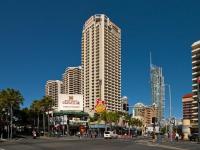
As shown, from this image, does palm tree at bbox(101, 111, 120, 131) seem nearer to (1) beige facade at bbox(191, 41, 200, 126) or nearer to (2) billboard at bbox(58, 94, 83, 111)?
(2) billboard at bbox(58, 94, 83, 111)

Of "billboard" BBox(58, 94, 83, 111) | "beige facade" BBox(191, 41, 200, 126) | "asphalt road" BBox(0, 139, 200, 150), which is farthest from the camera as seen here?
"beige facade" BBox(191, 41, 200, 126)

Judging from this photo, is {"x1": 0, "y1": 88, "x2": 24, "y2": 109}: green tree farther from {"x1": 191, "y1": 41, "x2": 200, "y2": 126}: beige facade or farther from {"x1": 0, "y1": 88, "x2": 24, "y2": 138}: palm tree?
{"x1": 191, "y1": 41, "x2": 200, "y2": 126}: beige facade

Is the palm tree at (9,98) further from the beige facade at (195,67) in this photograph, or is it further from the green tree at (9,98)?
the beige facade at (195,67)

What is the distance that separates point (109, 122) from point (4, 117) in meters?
61.6

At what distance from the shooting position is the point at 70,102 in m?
137

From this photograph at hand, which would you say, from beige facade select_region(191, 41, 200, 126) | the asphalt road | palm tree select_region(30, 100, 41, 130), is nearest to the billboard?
palm tree select_region(30, 100, 41, 130)

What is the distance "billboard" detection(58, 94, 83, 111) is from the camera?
13638 cm

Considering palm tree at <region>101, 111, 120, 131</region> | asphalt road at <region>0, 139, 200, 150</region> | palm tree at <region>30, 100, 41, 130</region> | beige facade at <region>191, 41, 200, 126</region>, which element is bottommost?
asphalt road at <region>0, 139, 200, 150</region>

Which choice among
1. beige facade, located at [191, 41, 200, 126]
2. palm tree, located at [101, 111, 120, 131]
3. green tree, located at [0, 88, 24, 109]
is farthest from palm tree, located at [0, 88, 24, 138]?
beige facade, located at [191, 41, 200, 126]

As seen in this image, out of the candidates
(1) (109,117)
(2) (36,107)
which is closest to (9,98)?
(2) (36,107)

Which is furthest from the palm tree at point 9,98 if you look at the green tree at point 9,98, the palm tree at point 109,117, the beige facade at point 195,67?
the beige facade at point 195,67

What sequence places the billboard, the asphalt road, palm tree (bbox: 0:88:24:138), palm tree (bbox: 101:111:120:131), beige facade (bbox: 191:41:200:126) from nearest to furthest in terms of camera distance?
the asphalt road
palm tree (bbox: 0:88:24:138)
the billboard
palm tree (bbox: 101:111:120:131)
beige facade (bbox: 191:41:200:126)

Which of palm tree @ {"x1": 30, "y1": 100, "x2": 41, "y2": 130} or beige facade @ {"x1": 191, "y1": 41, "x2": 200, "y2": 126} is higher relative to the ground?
beige facade @ {"x1": 191, "y1": 41, "x2": 200, "y2": 126}

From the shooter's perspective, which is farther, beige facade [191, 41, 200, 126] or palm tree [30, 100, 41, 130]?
beige facade [191, 41, 200, 126]
